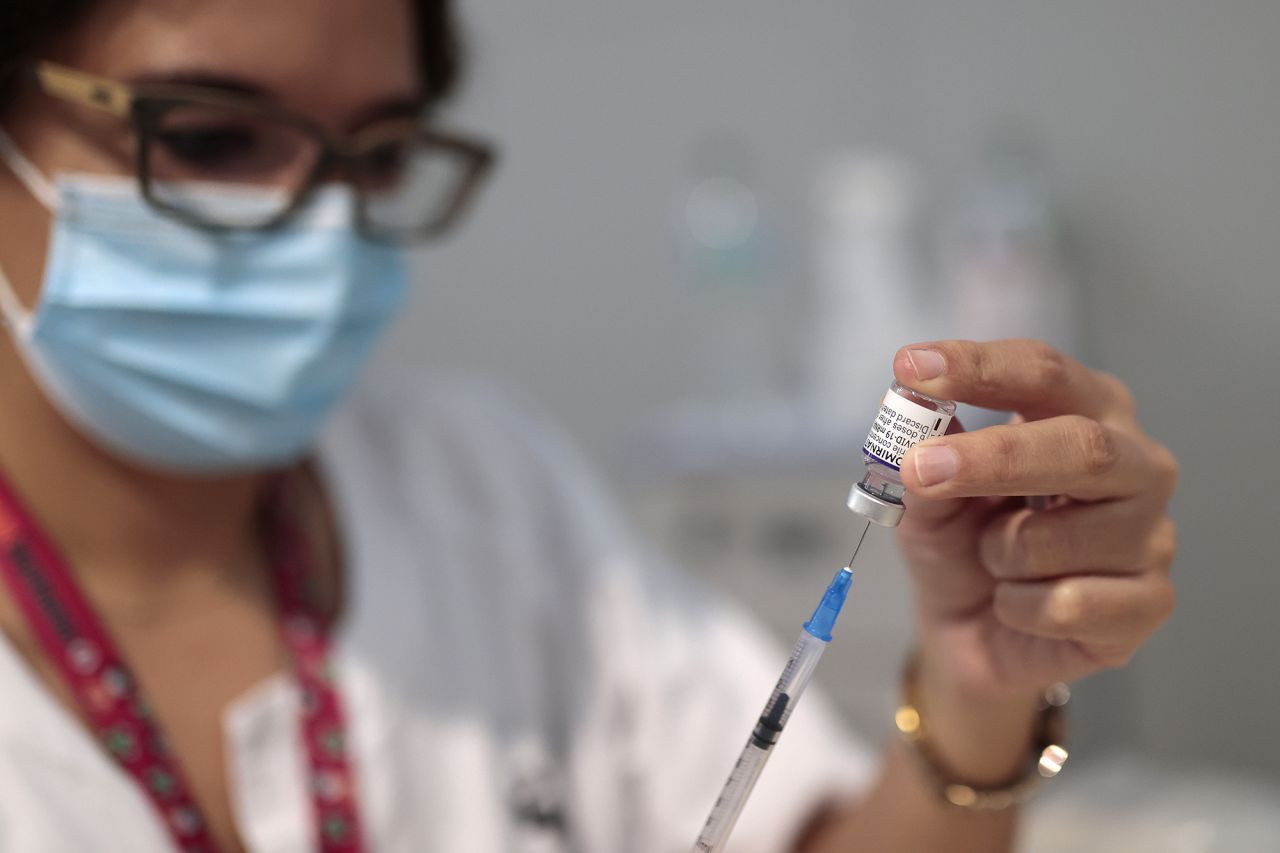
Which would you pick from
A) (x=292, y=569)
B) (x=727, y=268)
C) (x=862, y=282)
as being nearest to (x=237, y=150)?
(x=292, y=569)

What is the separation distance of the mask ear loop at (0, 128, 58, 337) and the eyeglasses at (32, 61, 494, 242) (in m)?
0.06

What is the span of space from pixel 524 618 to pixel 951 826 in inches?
17.1

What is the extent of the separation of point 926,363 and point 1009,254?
1610 mm

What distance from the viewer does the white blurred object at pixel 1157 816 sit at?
900 mm

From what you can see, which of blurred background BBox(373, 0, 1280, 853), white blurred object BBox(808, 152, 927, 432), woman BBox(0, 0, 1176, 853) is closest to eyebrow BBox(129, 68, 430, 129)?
woman BBox(0, 0, 1176, 853)

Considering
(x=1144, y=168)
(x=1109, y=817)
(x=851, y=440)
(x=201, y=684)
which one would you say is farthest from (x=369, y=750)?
(x=1144, y=168)

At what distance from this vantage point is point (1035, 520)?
53 centimetres

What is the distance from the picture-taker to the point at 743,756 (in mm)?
561

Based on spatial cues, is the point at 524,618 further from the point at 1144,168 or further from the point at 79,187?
the point at 1144,168

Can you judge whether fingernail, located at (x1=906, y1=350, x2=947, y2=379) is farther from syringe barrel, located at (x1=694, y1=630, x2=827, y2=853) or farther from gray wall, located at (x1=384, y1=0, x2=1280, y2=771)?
gray wall, located at (x1=384, y1=0, x2=1280, y2=771)

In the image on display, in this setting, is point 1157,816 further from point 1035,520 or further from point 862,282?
point 862,282

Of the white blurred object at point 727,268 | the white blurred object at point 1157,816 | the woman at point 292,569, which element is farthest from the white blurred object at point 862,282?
the woman at point 292,569

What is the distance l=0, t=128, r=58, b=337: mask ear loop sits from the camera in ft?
2.59

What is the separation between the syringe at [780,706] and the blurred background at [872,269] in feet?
1.79
